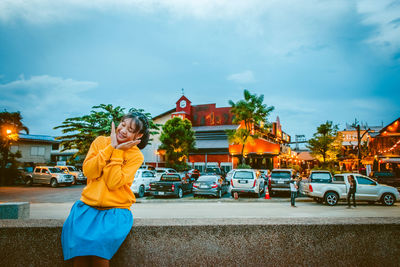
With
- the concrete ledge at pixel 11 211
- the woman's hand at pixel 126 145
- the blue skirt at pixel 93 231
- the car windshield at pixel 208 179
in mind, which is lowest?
the car windshield at pixel 208 179

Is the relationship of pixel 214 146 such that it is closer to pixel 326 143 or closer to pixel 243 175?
pixel 326 143

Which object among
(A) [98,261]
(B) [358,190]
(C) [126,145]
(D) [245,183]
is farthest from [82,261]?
(B) [358,190]

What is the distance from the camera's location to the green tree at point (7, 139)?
27.6 metres

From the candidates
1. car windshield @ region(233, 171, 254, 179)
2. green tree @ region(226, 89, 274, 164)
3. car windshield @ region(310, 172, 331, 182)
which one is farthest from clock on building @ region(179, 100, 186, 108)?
car windshield @ region(310, 172, 331, 182)

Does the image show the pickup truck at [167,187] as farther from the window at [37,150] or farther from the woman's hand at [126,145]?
the window at [37,150]

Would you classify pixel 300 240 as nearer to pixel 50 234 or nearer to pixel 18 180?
pixel 50 234

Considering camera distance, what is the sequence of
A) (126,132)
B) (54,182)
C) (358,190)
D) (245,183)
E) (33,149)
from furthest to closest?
(33,149) < (54,182) < (245,183) < (358,190) < (126,132)

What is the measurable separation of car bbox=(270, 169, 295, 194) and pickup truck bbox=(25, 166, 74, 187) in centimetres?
2156

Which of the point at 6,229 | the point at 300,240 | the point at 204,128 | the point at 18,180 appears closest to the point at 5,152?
the point at 18,180

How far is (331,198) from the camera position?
14188 mm

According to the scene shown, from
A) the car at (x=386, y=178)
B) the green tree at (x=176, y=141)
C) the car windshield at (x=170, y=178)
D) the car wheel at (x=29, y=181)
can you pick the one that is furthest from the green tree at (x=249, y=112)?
the car wheel at (x=29, y=181)

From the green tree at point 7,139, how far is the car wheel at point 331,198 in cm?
3066

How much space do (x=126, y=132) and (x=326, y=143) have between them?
3958 cm

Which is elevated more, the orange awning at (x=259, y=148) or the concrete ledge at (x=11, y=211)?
the orange awning at (x=259, y=148)
